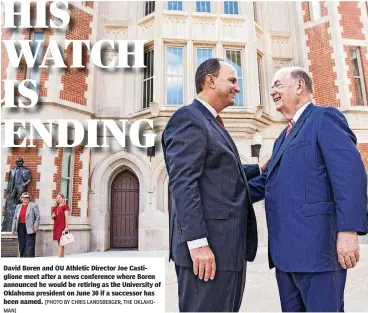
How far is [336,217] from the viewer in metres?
1.61

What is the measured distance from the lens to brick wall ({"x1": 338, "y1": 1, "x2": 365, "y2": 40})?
977 cm

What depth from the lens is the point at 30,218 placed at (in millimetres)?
6773

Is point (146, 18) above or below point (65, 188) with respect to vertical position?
above

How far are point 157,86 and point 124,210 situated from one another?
3901mm

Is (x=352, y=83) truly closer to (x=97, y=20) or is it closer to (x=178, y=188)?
(x=97, y=20)

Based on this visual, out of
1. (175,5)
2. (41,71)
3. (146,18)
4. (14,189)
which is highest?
(175,5)

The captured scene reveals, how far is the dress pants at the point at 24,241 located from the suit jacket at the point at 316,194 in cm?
642

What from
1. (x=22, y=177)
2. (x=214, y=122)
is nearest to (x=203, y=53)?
(x=22, y=177)

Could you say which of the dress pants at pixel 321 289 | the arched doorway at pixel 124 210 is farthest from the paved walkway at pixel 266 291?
the arched doorway at pixel 124 210

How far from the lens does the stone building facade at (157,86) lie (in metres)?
→ 8.53

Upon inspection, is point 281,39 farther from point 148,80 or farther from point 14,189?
point 14,189

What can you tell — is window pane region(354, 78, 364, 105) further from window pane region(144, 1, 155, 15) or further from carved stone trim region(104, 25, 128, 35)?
carved stone trim region(104, 25, 128, 35)

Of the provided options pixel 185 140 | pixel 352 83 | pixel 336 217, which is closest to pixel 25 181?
pixel 185 140

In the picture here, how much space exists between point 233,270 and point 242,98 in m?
8.22
